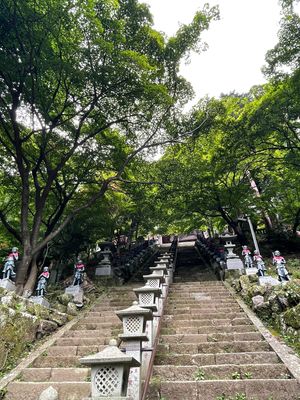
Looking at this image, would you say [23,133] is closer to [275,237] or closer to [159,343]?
[159,343]

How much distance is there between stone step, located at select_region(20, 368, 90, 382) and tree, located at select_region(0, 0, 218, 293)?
375 centimetres

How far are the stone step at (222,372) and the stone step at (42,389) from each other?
1.31m

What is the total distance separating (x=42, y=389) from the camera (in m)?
4.59

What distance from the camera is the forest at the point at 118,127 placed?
8.03 meters

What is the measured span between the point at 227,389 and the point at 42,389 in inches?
125

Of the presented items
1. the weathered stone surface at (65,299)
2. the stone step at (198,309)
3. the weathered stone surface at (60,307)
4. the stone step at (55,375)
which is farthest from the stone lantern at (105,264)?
the stone step at (55,375)

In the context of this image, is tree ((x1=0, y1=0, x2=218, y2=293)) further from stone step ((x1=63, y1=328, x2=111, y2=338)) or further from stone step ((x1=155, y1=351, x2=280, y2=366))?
stone step ((x1=155, y1=351, x2=280, y2=366))

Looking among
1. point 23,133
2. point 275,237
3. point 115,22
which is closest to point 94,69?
point 115,22

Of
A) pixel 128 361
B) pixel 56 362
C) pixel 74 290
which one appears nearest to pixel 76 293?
pixel 74 290

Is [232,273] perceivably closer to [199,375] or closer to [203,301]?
[203,301]

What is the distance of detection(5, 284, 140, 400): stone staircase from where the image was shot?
4523 mm

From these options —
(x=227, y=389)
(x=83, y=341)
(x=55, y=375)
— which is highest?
(x=83, y=341)

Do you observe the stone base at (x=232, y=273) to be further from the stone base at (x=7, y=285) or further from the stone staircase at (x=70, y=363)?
the stone base at (x=7, y=285)

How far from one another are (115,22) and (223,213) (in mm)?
11364
